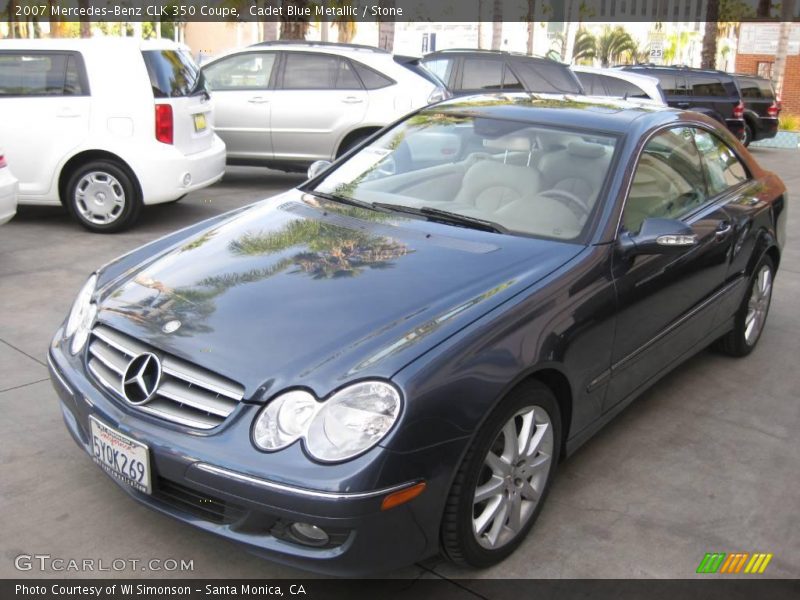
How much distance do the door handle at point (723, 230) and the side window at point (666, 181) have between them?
0.51 feet

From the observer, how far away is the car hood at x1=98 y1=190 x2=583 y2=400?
2803 millimetres

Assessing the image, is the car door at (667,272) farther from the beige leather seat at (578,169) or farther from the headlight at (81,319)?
the headlight at (81,319)

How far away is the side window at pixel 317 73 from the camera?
33.6ft

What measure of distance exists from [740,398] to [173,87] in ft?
17.5

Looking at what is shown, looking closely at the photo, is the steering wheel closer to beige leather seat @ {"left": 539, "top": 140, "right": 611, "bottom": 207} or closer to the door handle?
beige leather seat @ {"left": 539, "top": 140, "right": 611, "bottom": 207}

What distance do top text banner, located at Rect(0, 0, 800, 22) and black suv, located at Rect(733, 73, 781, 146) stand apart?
6.99 metres

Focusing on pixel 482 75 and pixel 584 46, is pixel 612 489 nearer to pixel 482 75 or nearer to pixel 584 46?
pixel 482 75

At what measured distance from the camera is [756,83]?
18.4 m

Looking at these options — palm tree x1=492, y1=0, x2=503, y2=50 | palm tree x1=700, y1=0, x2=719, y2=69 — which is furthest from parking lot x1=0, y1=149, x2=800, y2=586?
palm tree x1=492, y1=0, x2=503, y2=50

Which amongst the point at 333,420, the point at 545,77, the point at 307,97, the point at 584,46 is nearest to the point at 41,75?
the point at 307,97

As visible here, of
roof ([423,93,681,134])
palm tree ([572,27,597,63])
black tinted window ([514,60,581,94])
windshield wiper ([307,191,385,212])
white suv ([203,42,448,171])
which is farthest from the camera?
palm tree ([572,27,597,63])

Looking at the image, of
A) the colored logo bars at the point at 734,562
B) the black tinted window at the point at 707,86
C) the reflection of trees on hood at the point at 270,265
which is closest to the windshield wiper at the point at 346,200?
the reflection of trees on hood at the point at 270,265

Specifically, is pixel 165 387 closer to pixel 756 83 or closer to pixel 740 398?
pixel 740 398

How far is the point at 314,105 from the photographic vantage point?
10.2 meters
